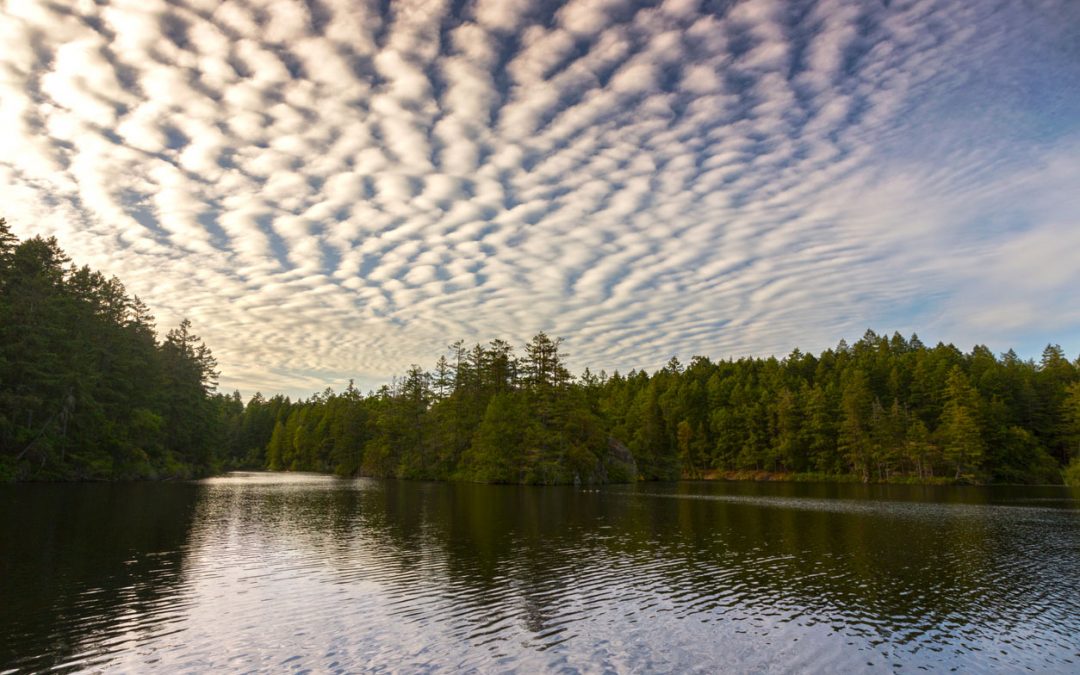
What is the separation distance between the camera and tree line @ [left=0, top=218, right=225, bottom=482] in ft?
219

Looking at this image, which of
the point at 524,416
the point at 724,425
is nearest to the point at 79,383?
the point at 524,416

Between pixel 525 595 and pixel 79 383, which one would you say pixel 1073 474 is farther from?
pixel 79 383

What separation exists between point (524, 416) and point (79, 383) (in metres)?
59.7

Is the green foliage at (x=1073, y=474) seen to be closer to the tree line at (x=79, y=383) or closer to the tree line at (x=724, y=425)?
the tree line at (x=724, y=425)

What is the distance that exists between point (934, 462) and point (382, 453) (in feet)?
355

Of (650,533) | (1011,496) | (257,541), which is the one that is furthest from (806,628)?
(1011,496)

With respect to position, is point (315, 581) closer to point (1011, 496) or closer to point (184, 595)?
point (184, 595)

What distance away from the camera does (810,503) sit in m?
64.3

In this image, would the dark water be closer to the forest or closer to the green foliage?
the forest

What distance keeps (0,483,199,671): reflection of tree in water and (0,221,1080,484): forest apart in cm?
3429

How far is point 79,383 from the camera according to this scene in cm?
7006

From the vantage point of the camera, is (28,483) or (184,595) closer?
(184,595)

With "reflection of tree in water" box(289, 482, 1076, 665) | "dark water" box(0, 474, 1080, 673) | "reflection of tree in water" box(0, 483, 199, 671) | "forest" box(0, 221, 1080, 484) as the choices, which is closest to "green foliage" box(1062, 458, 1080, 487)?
"forest" box(0, 221, 1080, 484)

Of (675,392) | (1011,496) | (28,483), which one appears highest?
(675,392)
